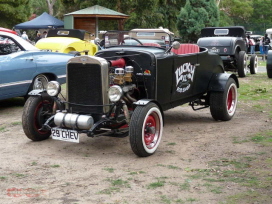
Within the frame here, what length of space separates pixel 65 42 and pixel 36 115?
7.11 metres

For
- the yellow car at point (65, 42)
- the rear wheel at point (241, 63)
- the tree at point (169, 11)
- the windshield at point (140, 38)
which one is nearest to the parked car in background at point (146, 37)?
the windshield at point (140, 38)

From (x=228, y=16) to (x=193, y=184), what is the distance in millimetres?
48495

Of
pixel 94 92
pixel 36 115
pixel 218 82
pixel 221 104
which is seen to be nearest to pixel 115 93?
pixel 94 92

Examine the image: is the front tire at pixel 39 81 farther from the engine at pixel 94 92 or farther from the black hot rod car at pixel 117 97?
the engine at pixel 94 92

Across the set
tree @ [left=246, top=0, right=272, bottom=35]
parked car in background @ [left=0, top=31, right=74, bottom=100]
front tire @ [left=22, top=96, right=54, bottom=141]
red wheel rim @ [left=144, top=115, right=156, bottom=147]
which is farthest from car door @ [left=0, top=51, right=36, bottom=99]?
tree @ [left=246, top=0, right=272, bottom=35]

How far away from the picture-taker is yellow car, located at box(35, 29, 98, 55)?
13.3 metres

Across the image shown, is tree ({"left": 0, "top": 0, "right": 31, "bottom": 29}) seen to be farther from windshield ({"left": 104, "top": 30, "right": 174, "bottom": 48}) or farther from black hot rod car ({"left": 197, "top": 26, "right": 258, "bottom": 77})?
windshield ({"left": 104, "top": 30, "right": 174, "bottom": 48})

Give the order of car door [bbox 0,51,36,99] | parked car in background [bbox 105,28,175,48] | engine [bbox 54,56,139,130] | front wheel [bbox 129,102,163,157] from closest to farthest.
Answer: front wheel [bbox 129,102,163,157]
engine [bbox 54,56,139,130]
parked car in background [bbox 105,28,175,48]
car door [bbox 0,51,36,99]

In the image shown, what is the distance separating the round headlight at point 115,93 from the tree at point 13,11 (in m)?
30.3

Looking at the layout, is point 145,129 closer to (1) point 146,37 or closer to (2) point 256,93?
(1) point 146,37

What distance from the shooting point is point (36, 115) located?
659 centimetres

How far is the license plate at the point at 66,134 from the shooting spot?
5.79 m

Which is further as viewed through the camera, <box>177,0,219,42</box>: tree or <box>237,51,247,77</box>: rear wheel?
<box>177,0,219,42</box>: tree

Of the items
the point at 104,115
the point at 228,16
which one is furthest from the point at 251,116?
the point at 228,16
